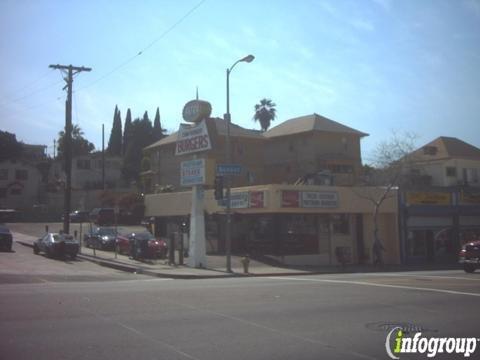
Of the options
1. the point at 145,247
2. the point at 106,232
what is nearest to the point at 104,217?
the point at 106,232

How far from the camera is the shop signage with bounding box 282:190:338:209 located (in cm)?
3341

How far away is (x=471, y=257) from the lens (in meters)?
25.8

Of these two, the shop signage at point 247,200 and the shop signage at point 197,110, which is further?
the shop signage at point 247,200

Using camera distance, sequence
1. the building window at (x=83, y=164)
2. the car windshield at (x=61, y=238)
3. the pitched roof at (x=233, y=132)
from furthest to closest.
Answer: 1. the building window at (x=83, y=164)
2. the pitched roof at (x=233, y=132)
3. the car windshield at (x=61, y=238)

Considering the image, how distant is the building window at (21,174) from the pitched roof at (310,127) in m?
39.4

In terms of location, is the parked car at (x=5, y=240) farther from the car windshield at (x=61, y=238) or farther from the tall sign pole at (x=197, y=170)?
the tall sign pole at (x=197, y=170)

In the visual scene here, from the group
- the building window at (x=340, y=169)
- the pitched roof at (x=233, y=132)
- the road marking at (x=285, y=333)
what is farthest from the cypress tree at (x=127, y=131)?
the road marking at (x=285, y=333)

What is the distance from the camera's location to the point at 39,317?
1066 cm

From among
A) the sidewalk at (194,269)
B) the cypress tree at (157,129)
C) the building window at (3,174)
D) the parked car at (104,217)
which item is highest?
the cypress tree at (157,129)

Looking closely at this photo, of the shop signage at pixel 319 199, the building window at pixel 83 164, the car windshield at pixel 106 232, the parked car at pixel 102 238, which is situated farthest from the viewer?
the building window at pixel 83 164

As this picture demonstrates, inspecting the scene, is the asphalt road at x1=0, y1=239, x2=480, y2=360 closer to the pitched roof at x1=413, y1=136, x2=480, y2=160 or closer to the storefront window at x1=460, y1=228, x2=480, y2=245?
the storefront window at x1=460, y1=228, x2=480, y2=245

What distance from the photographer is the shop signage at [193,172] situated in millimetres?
28641

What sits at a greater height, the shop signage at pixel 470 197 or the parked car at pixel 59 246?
the shop signage at pixel 470 197

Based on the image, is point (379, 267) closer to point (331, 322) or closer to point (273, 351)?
point (331, 322)
